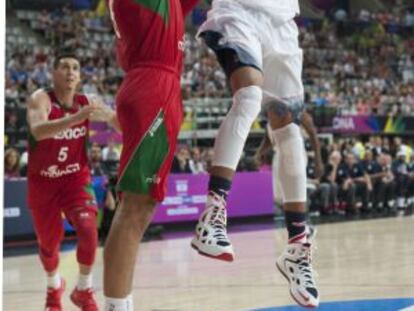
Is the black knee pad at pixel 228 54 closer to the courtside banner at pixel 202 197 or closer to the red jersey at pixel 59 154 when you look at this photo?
the red jersey at pixel 59 154

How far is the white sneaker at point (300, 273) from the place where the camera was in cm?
425

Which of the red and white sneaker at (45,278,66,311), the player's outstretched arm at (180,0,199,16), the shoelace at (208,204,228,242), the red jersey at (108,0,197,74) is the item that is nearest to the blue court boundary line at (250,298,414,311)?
the red and white sneaker at (45,278,66,311)

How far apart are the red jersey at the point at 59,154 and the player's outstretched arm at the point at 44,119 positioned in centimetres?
8

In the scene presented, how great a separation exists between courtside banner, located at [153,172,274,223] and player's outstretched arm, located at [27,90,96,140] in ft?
22.2

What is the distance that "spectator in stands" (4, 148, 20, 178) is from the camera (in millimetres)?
11984

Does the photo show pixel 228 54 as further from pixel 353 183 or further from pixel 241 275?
pixel 353 183

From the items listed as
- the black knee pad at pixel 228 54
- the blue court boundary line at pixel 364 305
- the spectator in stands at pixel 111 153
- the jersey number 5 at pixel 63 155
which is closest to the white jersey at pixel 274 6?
the black knee pad at pixel 228 54

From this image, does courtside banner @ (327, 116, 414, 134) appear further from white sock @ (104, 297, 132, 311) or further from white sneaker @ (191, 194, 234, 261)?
white sock @ (104, 297, 132, 311)

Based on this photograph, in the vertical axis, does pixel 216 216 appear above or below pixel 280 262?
above

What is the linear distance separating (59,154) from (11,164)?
5.65m

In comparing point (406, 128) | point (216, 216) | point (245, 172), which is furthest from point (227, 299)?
point (406, 128)

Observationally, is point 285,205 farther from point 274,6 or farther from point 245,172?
point 245,172

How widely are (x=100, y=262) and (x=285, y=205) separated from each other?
620 cm

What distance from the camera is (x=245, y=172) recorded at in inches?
620
